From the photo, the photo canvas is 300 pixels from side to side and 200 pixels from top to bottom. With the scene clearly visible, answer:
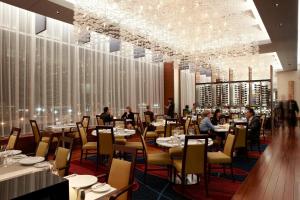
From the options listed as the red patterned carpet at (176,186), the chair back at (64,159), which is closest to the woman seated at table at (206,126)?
the red patterned carpet at (176,186)

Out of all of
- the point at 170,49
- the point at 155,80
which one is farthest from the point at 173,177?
the point at 155,80

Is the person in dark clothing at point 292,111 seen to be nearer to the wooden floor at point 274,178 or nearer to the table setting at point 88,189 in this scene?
the wooden floor at point 274,178

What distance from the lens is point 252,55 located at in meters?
9.11

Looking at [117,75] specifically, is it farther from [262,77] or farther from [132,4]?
[262,77]

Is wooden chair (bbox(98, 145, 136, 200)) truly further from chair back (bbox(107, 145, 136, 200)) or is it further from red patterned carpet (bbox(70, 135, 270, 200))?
red patterned carpet (bbox(70, 135, 270, 200))

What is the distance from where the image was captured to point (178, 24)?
21.3ft

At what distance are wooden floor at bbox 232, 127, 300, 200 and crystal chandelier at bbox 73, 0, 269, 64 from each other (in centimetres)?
361

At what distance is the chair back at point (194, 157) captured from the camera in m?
3.87

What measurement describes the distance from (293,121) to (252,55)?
591 cm

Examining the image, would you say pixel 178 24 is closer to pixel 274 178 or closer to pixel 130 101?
pixel 274 178

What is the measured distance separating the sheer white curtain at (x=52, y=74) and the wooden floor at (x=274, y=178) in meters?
4.94

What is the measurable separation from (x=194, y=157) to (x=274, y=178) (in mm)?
1986

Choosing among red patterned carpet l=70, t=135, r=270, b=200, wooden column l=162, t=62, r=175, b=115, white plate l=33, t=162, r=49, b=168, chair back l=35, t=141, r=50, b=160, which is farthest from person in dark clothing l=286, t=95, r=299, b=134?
white plate l=33, t=162, r=49, b=168

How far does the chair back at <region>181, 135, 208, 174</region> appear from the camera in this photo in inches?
152
